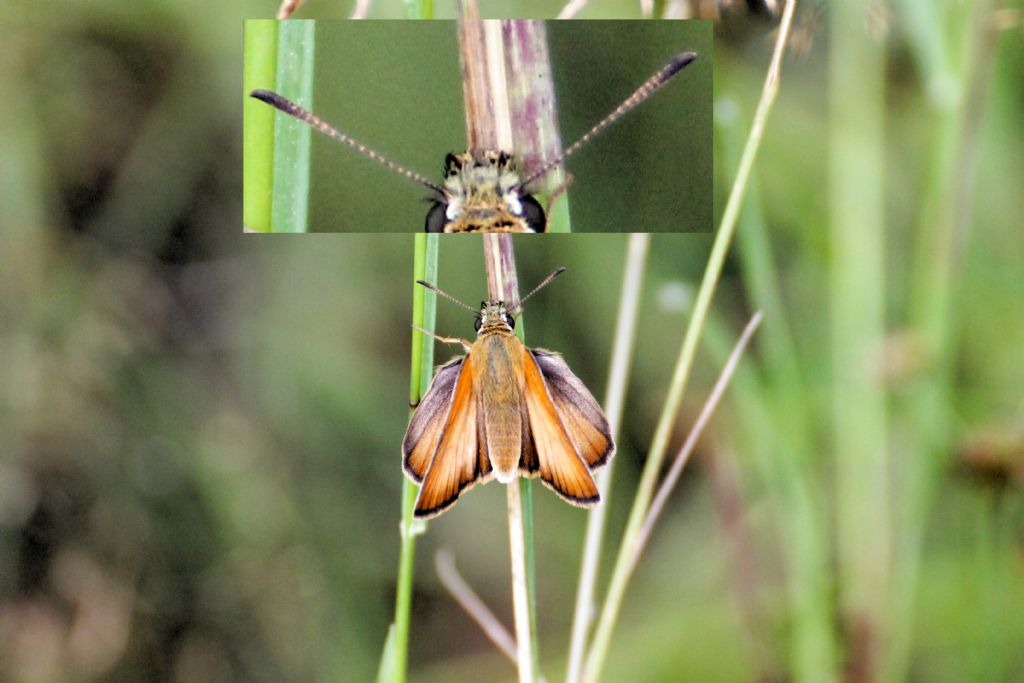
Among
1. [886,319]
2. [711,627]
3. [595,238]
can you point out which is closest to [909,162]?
[886,319]

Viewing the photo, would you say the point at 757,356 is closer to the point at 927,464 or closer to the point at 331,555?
the point at 927,464

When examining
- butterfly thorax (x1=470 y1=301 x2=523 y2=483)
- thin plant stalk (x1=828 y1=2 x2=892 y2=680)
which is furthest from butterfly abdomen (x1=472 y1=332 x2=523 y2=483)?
thin plant stalk (x1=828 y1=2 x2=892 y2=680)

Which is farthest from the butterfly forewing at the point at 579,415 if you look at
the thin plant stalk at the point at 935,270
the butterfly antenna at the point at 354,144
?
the thin plant stalk at the point at 935,270

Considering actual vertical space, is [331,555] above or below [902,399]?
below

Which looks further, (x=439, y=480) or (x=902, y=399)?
(x=902, y=399)

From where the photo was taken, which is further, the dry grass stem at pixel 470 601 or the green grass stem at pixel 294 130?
the dry grass stem at pixel 470 601

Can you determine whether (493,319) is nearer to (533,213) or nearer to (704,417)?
(533,213)

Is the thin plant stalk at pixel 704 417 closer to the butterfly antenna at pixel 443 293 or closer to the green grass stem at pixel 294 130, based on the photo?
the butterfly antenna at pixel 443 293

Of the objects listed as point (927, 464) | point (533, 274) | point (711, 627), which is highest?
point (533, 274)
